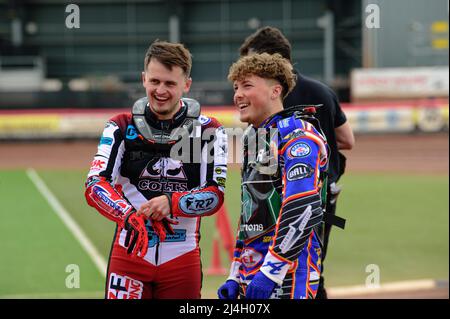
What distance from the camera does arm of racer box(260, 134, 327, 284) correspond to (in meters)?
3.60

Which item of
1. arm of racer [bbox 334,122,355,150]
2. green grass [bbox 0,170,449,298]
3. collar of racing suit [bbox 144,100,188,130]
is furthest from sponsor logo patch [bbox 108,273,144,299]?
green grass [bbox 0,170,449,298]

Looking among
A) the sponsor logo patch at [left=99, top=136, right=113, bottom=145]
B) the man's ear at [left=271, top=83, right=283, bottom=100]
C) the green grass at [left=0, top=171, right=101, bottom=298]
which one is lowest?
the green grass at [left=0, top=171, right=101, bottom=298]

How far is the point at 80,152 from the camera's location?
27.6 metres

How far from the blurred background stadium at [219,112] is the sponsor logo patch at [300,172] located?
3.29 meters

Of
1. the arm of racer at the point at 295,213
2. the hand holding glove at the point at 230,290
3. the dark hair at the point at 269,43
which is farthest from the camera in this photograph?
the dark hair at the point at 269,43

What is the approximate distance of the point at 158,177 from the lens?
425 cm

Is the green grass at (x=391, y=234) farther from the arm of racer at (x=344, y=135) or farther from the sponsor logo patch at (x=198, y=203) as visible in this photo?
the sponsor logo patch at (x=198, y=203)

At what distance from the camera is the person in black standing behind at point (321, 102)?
510 cm

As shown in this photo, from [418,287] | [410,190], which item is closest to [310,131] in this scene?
[418,287]

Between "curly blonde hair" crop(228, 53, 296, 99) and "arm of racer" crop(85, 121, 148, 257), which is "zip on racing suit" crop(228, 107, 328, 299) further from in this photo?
"arm of racer" crop(85, 121, 148, 257)

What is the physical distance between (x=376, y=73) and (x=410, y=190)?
15077 millimetres

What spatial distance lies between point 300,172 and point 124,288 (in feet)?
4.29

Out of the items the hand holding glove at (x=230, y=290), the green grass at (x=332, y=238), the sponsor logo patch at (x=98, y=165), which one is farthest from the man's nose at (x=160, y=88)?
the green grass at (x=332, y=238)

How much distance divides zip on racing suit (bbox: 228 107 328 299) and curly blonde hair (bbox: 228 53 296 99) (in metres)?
0.18
